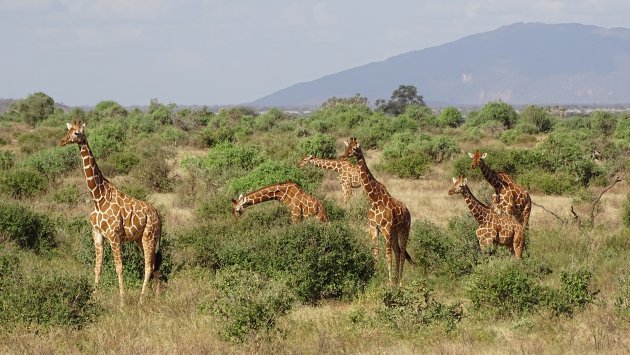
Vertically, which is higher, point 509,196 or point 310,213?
point 310,213

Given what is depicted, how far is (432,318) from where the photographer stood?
10.7 m

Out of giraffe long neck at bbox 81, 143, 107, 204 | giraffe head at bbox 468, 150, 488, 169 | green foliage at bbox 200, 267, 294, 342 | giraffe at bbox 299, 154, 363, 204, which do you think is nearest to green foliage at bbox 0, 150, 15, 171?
giraffe at bbox 299, 154, 363, 204

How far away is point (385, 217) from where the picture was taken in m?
13.6

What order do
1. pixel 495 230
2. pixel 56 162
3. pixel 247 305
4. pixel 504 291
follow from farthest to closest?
1. pixel 56 162
2. pixel 495 230
3. pixel 504 291
4. pixel 247 305

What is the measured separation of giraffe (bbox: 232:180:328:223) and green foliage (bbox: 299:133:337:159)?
18.4 meters

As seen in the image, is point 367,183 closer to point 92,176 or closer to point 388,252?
point 388,252

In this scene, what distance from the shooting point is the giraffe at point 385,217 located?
13586 mm

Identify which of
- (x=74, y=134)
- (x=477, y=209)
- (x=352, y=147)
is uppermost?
(x=74, y=134)

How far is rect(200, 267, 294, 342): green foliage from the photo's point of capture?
32.6 feet

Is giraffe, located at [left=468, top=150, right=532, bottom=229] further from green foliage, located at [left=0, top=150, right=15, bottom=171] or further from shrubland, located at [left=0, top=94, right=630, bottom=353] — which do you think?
green foliage, located at [left=0, top=150, right=15, bottom=171]

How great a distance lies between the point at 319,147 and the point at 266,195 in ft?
61.8

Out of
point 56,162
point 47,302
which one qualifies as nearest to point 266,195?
point 47,302

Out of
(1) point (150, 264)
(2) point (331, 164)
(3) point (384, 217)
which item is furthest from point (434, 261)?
(2) point (331, 164)

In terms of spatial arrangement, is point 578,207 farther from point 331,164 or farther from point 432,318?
point 432,318
